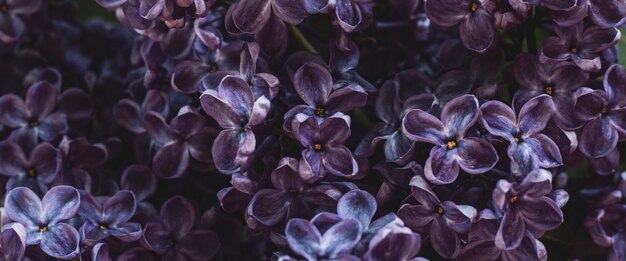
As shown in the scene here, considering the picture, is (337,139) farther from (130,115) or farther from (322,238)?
(130,115)

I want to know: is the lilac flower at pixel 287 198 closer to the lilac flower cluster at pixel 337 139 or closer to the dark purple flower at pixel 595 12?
the lilac flower cluster at pixel 337 139

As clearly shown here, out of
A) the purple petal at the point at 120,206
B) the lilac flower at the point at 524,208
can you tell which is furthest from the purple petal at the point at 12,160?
the lilac flower at the point at 524,208

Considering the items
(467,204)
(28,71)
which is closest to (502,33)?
(467,204)

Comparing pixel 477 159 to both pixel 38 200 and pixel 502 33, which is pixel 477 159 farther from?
pixel 38 200

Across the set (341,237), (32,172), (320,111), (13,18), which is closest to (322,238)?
(341,237)

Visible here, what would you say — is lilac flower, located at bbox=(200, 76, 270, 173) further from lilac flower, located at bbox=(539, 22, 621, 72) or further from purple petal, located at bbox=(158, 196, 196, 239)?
lilac flower, located at bbox=(539, 22, 621, 72)

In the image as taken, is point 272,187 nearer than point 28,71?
Yes
